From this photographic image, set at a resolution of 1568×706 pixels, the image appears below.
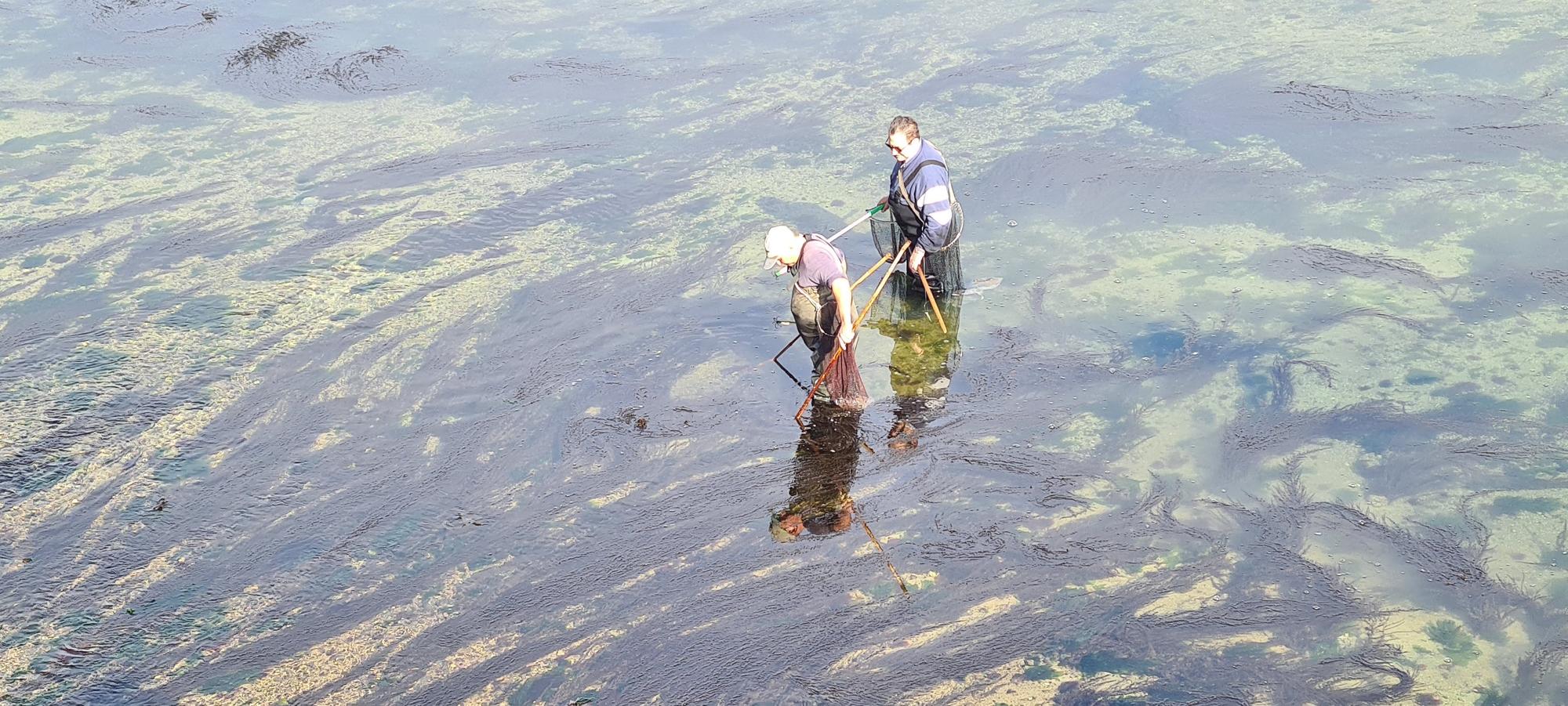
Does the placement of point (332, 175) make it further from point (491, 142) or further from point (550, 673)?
point (550, 673)

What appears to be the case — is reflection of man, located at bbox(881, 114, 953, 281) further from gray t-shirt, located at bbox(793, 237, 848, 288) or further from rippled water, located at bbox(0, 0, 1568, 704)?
gray t-shirt, located at bbox(793, 237, 848, 288)

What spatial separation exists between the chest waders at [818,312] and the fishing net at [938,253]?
892 mm

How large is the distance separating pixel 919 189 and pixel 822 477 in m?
1.63

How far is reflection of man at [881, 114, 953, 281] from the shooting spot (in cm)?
581

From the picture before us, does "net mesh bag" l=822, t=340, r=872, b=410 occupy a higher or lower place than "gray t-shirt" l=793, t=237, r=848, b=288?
lower

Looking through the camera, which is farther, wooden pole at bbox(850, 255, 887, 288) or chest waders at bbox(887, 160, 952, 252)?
wooden pole at bbox(850, 255, 887, 288)

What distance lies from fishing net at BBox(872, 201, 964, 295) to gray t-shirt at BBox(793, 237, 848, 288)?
988 millimetres

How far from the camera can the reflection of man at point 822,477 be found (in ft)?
16.5

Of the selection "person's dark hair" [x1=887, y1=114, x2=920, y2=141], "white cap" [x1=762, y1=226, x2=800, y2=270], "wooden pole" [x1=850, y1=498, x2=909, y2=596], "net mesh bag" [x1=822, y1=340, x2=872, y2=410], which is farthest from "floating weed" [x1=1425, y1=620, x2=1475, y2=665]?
"person's dark hair" [x1=887, y1=114, x2=920, y2=141]

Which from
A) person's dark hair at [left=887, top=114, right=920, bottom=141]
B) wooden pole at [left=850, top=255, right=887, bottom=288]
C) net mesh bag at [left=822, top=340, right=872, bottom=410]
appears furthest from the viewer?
wooden pole at [left=850, top=255, right=887, bottom=288]

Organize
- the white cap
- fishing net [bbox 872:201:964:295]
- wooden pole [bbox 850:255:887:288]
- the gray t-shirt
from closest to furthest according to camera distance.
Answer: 1. the white cap
2. the gray t-shirt
3. fishing net [bbox 872:201:964:295]
4. wooden pole [bbox 850:255:887:288]

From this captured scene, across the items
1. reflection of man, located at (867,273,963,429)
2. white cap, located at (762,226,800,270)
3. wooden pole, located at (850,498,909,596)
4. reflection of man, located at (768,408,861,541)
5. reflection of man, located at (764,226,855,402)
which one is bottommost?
wooden pole, located at (850,498,909,596)

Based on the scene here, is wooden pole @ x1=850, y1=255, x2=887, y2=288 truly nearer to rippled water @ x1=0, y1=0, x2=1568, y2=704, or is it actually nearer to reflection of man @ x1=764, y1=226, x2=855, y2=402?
rippled water @ x1=0, y1=0, x2=1568, y2=704

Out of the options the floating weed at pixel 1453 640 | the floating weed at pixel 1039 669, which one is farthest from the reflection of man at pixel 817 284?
the floating weed at pixel 1453 640
